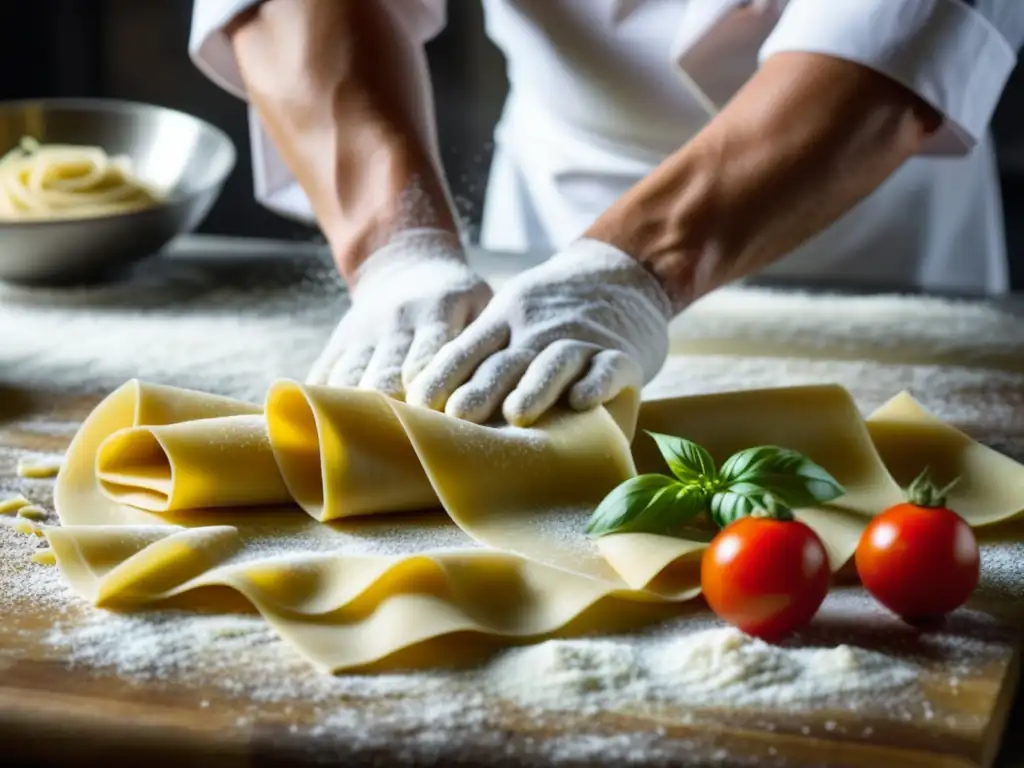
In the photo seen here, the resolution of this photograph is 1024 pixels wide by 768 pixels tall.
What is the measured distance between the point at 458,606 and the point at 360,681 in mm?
133

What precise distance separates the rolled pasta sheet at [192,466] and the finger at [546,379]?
0.27 metres

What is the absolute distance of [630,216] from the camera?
185 cm

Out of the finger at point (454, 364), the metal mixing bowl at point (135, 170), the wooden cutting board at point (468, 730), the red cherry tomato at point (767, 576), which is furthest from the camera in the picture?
the metal mixing bowl at point (135, 170)

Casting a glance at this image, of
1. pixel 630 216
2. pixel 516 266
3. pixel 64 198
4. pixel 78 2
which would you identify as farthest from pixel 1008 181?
pixel 78 2

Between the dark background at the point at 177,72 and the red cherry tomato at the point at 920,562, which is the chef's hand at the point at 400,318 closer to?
the red cherry tomato at the point at 920,562

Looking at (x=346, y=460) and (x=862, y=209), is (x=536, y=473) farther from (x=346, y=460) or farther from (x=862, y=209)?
(x=862, y=209)

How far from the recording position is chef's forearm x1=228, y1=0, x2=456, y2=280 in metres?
2.04

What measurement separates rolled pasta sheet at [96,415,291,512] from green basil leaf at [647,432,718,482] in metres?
0.42

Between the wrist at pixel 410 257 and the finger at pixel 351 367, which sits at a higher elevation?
the wrist at pixel 410 257

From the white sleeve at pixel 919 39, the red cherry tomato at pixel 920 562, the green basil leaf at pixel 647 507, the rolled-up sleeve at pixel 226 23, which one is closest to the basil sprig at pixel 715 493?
the green basil leaf at pixel 647 507

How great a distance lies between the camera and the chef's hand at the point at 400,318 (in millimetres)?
1647

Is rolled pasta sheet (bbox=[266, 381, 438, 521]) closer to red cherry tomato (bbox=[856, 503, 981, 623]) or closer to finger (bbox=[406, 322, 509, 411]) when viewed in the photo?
finger (bbox=[406, 322, 509, 411])

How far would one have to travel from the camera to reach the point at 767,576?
1.15 metres

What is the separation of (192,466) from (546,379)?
0.40m
